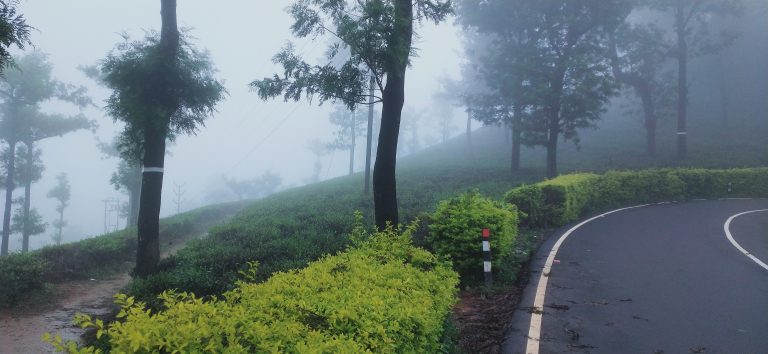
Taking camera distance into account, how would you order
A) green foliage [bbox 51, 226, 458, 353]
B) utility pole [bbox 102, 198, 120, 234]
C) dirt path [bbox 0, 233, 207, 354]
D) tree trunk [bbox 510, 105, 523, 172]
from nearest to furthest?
green foliage [bbox 51, 226, 458, 353] < dirt path [bbox 0, 233, 207, 354] < tree trunk [bbox 510, 105, 523, 172] < utility pole [bbox 102, 198, 120, 234]

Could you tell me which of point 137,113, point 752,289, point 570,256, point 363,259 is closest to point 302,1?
point 137,113

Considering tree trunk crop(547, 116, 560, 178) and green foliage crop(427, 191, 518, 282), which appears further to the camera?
tree trunk crop(547, 116, 560, 178)

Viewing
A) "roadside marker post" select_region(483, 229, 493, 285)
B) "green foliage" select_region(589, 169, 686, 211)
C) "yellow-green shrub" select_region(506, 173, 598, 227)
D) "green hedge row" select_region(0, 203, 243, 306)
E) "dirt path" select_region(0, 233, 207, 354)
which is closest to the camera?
"roadside marker post" select_region(483, 229, 493, 285)

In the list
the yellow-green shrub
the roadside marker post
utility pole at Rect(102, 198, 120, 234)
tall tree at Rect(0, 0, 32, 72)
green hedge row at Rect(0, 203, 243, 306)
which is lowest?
utility pole at Rect(102, 198, 120, 234)

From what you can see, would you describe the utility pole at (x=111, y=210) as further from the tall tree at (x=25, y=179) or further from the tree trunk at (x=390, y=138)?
the tree trunk at (x=390, y=138)

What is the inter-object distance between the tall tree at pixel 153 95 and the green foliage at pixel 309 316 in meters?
9.67

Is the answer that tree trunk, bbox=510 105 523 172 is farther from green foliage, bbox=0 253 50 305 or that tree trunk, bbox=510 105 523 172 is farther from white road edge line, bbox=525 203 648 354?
green foliage, bbox=0 253 50 305

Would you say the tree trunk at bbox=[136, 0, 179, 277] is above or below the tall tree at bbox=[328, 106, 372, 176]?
below

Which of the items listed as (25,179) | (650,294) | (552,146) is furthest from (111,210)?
(650,294)

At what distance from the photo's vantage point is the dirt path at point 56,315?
28.8 ft

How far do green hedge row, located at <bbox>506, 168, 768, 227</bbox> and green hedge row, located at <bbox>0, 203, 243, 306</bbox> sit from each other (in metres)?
13.8

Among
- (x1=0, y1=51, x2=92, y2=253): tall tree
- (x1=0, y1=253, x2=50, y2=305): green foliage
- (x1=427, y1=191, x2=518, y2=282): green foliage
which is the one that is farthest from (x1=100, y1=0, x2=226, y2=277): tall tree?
(x1=0, y1=51, x2=92, y2=253): tall tree

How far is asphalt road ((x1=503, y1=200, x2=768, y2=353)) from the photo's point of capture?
5.50 meters

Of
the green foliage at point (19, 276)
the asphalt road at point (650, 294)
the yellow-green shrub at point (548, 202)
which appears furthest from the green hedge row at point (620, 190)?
the green foliage at point (19, 276)
